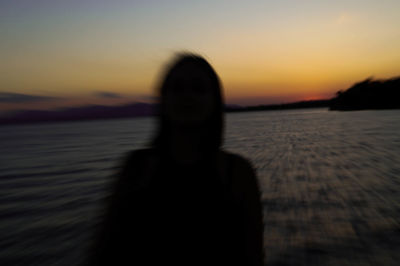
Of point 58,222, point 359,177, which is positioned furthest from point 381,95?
point 58,222

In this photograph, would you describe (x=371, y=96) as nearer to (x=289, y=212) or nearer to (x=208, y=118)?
(x=289, y=212)

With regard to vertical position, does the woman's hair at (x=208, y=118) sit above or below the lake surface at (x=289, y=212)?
above

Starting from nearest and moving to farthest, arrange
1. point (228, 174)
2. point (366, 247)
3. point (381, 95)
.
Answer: point (228, 174) < point (366, 247) < point (381, 95)

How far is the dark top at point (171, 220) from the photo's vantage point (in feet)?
4.10

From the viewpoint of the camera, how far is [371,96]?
3497 inches

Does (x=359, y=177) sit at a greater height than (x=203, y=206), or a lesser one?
lesser

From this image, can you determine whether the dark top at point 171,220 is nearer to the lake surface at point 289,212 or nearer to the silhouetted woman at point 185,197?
the silhouetted woman at point 185,197

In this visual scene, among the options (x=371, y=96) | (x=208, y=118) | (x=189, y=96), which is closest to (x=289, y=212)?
(x=208, y=118)

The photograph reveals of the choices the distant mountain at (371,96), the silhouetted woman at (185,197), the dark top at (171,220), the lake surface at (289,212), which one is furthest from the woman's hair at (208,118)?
the distant mountain at (371,96)

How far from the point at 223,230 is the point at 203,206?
0.15 meters

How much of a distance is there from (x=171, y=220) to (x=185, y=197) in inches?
4.9

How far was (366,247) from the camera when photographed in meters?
3.33

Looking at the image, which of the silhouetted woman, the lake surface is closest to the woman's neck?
the silhouetted woman

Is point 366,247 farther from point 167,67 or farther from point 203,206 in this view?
point 167,67
